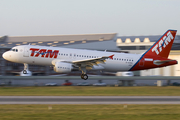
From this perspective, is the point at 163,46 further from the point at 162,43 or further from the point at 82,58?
the point at 82,58

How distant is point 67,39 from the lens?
87.9 meters

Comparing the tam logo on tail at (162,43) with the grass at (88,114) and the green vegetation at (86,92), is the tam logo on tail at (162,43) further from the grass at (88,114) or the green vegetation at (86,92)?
the grass at (88,114)

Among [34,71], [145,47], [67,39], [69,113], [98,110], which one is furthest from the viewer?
[145,47]

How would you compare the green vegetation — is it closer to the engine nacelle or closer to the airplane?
the airplane

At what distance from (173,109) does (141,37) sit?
336ft

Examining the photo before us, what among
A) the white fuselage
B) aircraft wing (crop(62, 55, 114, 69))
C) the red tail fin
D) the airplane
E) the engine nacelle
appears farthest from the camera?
the red tail fin

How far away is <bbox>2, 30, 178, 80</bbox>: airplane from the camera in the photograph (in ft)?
112

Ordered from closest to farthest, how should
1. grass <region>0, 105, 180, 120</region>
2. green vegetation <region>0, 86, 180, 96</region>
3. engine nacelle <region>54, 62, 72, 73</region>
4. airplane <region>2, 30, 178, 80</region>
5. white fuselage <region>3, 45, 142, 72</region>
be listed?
grass <region>0, 105, 180, 120</region>, engine nacelle <region>54, 62, 72, 73</region>, airplane <region>2, 30, 178, 80</region>, white fuselage <region>3, 45, 142, 72</region>, green vegetation <region>0, 86, 180, 96</region>

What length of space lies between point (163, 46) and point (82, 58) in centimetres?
1287

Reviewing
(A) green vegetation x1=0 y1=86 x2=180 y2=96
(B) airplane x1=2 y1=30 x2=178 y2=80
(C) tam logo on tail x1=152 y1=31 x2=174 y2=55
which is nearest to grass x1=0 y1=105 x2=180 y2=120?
(B) airplane x1=2 y1=30 x2=178 y2=80

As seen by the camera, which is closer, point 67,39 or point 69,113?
point 69,113

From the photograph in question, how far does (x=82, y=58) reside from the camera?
1385 inches

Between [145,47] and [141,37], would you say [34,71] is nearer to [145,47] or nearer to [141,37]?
[145,47]

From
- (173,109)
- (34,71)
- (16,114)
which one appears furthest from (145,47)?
(16,114)
